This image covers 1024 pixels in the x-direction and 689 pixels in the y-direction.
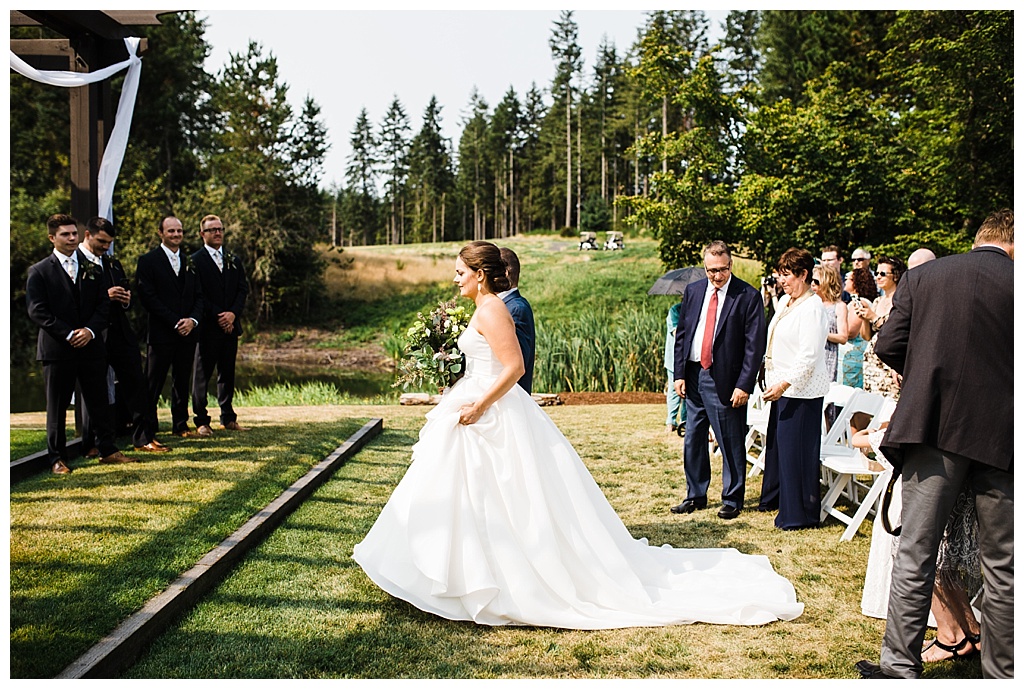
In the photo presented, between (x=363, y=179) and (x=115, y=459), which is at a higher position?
(x=363, y=179)

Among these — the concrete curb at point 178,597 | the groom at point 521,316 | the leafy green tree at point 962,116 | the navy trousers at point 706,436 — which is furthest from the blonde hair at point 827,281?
the leafy green tree at point 962,116

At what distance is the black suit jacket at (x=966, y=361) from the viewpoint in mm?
3383

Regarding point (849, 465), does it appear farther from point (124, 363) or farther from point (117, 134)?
point (117, 134)

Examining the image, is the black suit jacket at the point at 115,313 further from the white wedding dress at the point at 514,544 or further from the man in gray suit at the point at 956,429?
the man in gray suit at the point at 956,429

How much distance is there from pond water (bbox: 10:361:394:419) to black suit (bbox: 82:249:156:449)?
10522 mm

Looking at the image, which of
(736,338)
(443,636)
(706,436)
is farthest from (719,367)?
(443,636)

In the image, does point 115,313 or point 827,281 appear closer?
point 827,281

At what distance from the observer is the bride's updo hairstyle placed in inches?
182

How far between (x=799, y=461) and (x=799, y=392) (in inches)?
19.8

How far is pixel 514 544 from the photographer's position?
14.6ft

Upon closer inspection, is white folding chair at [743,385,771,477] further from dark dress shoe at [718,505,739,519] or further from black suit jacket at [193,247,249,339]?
black suit jacket at [193,247,249,339]

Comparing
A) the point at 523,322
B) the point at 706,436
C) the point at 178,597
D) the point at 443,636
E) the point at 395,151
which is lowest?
the point at 443,636

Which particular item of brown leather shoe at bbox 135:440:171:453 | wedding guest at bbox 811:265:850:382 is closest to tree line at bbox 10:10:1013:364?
wedding guest at bbox 811:265:850:382

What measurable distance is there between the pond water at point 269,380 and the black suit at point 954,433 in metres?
16.0
